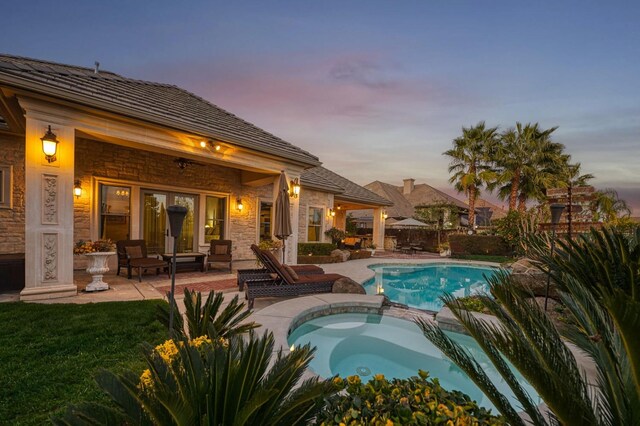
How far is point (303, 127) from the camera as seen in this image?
18.7m

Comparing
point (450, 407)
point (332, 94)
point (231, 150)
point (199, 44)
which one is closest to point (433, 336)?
point (450, 407)

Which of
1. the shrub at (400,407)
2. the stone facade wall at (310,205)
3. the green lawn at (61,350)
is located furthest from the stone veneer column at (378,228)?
the shrub at (400,407)

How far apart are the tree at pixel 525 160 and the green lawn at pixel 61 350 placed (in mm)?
23823

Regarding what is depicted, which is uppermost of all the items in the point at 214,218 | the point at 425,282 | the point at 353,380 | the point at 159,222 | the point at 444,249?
the point at 214,218

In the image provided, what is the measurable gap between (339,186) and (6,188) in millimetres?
14093

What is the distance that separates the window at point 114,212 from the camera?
946 cm

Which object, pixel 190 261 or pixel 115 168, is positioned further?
pixel 190 261

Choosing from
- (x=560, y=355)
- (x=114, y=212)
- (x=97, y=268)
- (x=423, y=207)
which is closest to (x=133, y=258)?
(x=97, y=268)

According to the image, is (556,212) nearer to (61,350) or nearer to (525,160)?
(61,350)

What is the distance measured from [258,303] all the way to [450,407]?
5.30m

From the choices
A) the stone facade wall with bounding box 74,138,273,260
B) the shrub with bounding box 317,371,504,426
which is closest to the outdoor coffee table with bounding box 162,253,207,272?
the stone facade wall with bounding box 74,138,273,260

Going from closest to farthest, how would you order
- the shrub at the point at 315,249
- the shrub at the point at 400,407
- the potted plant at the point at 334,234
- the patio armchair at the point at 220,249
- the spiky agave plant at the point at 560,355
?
the spiky agave plant at the point at 560,355 < the shrub at the point at 400,407 < the patio armchair at the point at 220,249 < the shrub at the point at 315,249 < the potted plant at the point at 334,234

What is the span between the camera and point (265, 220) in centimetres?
1391

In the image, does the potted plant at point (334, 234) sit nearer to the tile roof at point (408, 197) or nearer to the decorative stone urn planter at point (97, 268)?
the decorative stone urn planter at point (97, 268)
